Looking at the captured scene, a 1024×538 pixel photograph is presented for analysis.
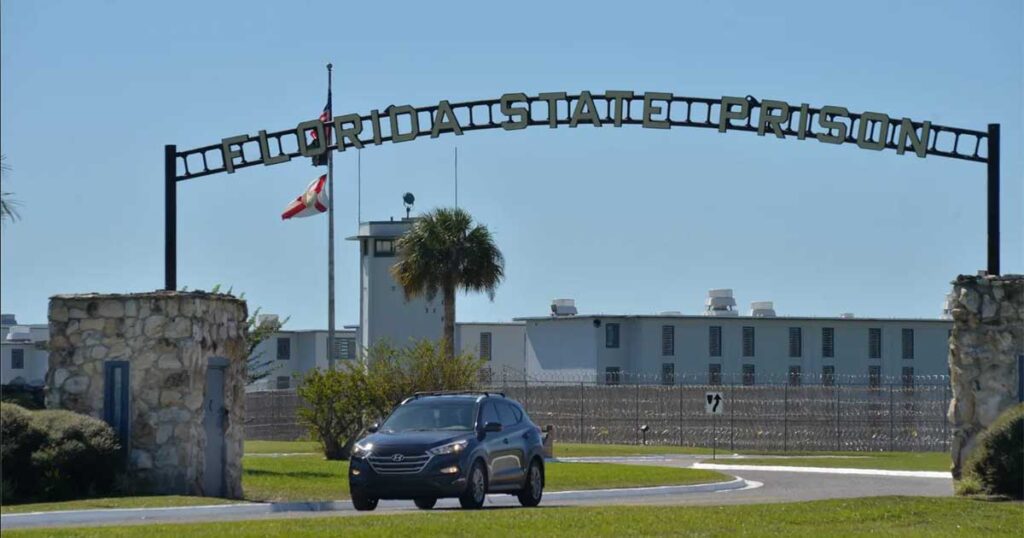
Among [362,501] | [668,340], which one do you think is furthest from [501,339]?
[362,501]

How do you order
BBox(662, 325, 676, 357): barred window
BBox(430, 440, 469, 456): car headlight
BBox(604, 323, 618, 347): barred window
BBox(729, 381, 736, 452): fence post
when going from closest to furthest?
BBox(430, 440, 469, 456): car headlight
BBox(729, 381, 736, 452): fence post
BBox(662, 325, 676, 357): barred window
BBox(604, 323, 618, 347): barred window

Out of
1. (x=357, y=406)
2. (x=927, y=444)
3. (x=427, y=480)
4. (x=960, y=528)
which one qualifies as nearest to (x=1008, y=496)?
(x=960, y=528)

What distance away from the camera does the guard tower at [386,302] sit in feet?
239

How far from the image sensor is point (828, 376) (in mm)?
64062

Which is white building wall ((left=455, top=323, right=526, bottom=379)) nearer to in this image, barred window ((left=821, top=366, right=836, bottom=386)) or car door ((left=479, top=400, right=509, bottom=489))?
barred window ((left=821, top=366, right=836, bottom=386))

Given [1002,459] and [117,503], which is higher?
[1002,459]

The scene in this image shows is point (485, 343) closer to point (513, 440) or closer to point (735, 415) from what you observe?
point (735, 415)

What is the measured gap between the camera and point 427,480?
24422 mm

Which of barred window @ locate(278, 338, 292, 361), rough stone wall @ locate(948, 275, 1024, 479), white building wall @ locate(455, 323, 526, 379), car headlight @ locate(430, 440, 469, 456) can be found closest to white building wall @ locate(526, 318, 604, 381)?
white building wall @ locate(455, 323, 526, 379)

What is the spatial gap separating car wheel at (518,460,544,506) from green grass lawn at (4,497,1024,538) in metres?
1.91

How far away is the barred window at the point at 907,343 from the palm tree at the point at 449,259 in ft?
63.2

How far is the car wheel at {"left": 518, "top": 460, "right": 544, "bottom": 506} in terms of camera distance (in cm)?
2638

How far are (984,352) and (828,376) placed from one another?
36133 millimetres

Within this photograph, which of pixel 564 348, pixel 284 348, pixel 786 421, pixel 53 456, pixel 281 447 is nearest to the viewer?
pixel 53 456
